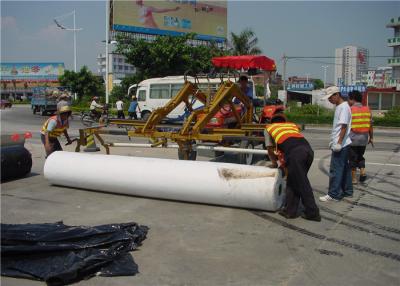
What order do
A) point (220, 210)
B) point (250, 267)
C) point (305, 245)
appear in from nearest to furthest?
point (250, 267)
point (305, 245)
point (220, 210)

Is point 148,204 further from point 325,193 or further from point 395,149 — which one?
point 395,149

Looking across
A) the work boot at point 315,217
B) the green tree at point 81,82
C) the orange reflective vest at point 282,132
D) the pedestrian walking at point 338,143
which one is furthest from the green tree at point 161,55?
the work boot at point 315,217

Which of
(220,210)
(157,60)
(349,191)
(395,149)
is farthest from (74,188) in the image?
(157,60)

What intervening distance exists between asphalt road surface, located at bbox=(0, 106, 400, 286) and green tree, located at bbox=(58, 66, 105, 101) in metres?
41.7

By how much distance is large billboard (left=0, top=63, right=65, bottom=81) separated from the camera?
9944 cm

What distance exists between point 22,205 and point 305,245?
14.2 ft

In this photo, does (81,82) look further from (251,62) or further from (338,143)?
(338,143)

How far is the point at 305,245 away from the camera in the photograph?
5.26 meters

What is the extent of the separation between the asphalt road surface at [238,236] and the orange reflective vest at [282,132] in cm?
110

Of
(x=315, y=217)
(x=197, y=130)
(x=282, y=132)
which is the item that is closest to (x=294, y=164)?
(x=282, y=132)

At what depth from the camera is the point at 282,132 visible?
650cm

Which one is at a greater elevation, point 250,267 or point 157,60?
point 157,60

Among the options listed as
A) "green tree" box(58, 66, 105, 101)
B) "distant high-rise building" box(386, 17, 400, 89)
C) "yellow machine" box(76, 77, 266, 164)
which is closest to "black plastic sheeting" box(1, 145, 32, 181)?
"yellow machine" box(76, 77, 266, 164)

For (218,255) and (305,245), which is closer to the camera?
(218,255)
